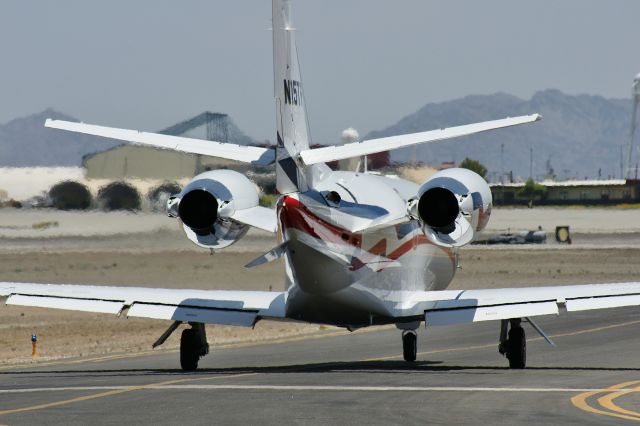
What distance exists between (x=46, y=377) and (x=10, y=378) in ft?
2.61

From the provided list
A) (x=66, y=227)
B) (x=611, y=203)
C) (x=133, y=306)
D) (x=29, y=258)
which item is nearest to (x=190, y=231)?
(x=133, y=306)

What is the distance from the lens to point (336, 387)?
27.2 metres

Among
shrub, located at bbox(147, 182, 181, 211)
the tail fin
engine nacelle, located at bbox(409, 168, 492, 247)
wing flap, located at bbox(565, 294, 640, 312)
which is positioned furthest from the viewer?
shrub, located at bbox(147, 182, 181, 211)

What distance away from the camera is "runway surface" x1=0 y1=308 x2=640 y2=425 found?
22.3 metres

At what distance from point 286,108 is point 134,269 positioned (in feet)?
154

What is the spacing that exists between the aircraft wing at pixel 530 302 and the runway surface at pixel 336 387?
1.30 m

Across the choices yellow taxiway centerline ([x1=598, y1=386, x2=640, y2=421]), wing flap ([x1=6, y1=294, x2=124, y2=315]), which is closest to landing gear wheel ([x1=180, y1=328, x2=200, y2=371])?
wing flap ([x1=6, y1=294, x2=124, y2=315])

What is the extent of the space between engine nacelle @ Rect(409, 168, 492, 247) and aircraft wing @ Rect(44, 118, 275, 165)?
3357 millimetres

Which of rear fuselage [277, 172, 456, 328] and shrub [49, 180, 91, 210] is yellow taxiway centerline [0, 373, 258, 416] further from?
shrub [49, 180, 91, 210]

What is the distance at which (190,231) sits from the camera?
2934cm

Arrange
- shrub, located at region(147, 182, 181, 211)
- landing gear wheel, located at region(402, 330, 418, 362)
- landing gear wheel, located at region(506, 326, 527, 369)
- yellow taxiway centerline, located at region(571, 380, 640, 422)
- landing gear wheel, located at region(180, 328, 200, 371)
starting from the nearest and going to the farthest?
yellow taxiway centerline, located at region(571, 380, 640, 422) → landing gear wheel, located at region(506, 326, 527, 369) → landing gear wheel, located at region(180, 328, 200, 371) → landing gear wheel, located at region(402, 330, 418, 362) → shrub, located at region(147, 182, 181, 211)

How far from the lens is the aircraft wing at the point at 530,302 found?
1220 inches

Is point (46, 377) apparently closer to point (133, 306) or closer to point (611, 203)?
point (133, 306)

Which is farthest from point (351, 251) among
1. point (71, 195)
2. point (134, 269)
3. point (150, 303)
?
point (134, 269)
